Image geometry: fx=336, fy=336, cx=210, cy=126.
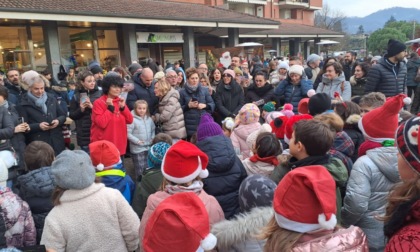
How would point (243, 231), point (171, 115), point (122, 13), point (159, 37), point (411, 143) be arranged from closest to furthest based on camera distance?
point (411, 143)
point (243, 231)
point (171, 115)
point (122, 13)
point (159, 37)

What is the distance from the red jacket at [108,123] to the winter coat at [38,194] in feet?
5.72

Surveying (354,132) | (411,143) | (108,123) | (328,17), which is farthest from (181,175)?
(328,17)

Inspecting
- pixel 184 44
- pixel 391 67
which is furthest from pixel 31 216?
pixel 184 44

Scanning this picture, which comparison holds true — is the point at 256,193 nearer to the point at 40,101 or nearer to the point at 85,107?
the point at 85,107

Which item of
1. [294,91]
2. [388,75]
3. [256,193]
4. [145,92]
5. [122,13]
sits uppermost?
[122,13]

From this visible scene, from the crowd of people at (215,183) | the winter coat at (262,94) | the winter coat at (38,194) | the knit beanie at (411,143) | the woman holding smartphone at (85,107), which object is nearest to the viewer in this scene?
the knit beanie at (411,143)

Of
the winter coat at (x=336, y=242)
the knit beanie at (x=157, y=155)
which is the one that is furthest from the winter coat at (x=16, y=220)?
the winter coat at (x=336, y=242)

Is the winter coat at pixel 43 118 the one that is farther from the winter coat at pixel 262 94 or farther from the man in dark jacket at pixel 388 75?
the man in dark jacket at pixel 388 75

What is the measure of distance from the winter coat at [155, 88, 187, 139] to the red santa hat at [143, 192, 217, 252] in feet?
11.8

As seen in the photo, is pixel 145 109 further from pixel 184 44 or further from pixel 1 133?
pixel 184 44

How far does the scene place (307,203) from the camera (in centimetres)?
148

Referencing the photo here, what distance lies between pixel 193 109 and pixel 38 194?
320cm

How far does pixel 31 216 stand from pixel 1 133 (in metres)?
2.21

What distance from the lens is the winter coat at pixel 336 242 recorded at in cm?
144
